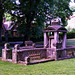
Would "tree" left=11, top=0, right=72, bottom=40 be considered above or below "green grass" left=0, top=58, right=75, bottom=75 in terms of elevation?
above

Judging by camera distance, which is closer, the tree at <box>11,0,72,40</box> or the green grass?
the green grass

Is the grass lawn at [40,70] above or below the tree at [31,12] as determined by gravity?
below

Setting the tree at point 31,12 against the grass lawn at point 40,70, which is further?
the tree at point 31,12

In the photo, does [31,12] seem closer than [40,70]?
No

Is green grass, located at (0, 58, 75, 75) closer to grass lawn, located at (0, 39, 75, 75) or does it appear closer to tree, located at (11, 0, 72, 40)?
grass lawn, located at (0, 39, 75, 75)

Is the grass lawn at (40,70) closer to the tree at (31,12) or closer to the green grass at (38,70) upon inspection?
the green grass at (38,70)

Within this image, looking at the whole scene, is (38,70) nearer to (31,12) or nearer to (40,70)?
(40,70)

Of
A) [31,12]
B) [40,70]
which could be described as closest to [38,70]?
[40,70]

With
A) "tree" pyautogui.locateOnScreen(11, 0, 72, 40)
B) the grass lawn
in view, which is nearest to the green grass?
the grass lawn

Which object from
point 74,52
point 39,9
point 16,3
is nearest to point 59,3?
point 39,9

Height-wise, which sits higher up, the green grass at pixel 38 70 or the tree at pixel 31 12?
the tree at pixel 31 12

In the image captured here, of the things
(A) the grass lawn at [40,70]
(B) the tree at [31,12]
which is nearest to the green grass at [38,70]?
(A) the grass lawn at [40,70]

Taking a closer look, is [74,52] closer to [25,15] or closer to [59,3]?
[25,15]

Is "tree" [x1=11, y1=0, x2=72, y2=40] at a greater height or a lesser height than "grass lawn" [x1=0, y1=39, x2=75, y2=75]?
greater
